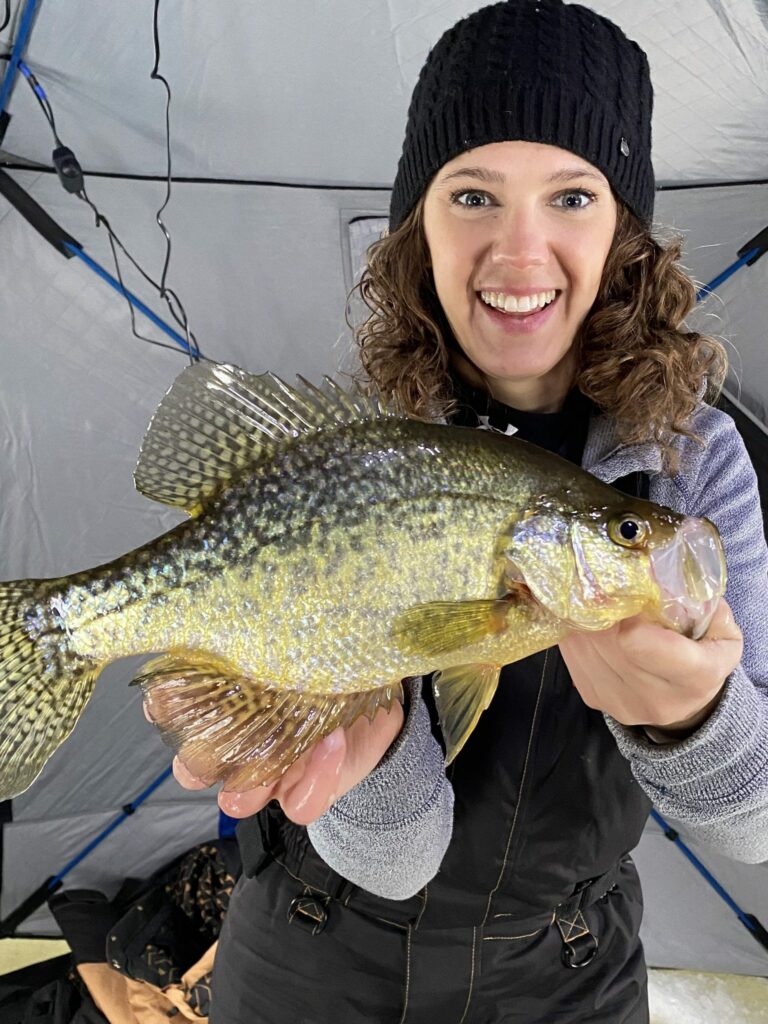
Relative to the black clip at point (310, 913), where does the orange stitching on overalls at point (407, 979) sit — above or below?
below

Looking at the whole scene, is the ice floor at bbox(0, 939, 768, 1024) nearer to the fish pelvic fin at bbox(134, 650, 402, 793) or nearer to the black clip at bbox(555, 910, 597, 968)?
the black clip at bbox(555, 910, 597, 968)

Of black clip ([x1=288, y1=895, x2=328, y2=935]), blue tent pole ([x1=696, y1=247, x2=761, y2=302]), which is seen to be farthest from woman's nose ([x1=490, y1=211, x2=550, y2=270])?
blue tent pole ([x1=696, y1=247, x2=761, y2=302])

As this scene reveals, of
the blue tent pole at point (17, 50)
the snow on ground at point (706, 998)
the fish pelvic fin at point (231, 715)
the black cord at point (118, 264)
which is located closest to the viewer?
the fish pelvic fin at point (231, 715)

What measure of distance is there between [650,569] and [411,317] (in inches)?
24.8

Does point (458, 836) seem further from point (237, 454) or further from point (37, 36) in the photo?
point (37, 36)

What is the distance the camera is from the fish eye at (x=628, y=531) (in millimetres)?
758

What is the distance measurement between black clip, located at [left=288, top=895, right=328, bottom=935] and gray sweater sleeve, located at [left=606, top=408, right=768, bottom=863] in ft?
2.01

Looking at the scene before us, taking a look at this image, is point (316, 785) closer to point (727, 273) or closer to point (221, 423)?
point (221, 423)

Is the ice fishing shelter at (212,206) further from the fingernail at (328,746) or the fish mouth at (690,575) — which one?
the fish mouth at (690,575)

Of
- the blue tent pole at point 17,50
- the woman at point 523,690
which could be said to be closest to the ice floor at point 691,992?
the woman at point 523,690

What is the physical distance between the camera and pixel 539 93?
101cm

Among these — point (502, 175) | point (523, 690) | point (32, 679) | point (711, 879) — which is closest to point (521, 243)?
point (502, 175)

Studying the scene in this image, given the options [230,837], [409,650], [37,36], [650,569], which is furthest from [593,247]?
[230,837]

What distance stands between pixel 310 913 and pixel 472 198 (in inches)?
45.9
